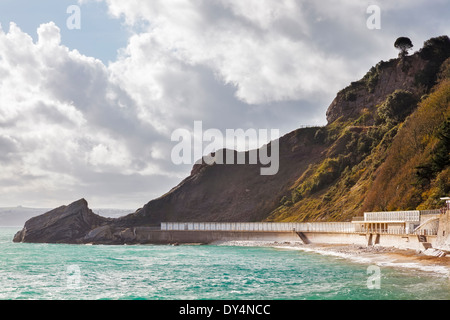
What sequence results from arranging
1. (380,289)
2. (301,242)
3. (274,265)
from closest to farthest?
(380,289) → (274,265) → (301,242)

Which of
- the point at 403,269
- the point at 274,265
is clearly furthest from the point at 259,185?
the point at 403,269

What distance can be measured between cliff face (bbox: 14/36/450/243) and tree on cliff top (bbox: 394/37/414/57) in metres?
2.96

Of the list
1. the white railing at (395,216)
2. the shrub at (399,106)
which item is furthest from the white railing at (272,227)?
the shrub at (399,106)

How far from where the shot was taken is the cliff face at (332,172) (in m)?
110

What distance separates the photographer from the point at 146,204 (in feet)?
571

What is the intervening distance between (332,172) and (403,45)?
54842mm

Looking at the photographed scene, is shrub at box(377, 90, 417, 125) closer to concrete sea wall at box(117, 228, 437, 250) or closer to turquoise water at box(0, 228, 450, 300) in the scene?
concrete sea wall at box(117, 228, 437, 250)

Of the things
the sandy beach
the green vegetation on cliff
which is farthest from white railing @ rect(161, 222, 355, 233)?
the green vegetation on cliff

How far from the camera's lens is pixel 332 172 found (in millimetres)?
147125

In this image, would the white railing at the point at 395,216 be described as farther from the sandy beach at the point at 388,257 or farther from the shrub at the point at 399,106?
the shrub at the point at 399,106

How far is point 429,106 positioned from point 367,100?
6610 centimetres

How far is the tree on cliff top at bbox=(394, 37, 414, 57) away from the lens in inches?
6634

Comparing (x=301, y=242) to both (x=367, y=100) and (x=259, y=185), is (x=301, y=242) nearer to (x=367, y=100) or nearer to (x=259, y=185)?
(x=259, y=185)

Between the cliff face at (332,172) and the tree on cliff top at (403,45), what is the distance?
296 centimetres
